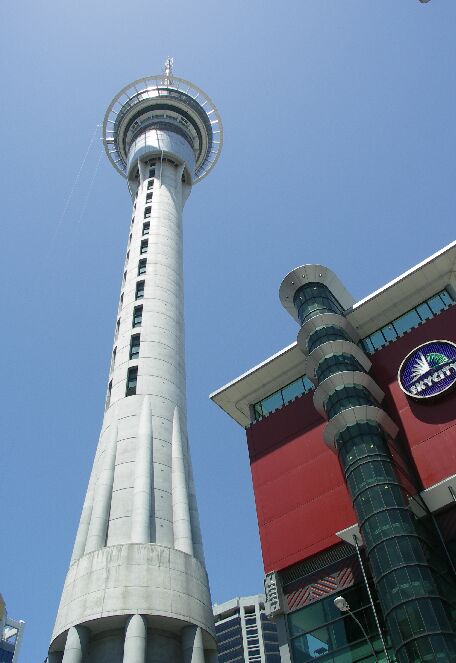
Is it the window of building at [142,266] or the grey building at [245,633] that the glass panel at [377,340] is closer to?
the window of building at [142,266]

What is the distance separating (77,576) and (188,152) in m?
63.4

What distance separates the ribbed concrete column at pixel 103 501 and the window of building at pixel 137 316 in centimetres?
1421

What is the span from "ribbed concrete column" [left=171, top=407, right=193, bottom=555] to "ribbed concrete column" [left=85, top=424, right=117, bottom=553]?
461 centimetres

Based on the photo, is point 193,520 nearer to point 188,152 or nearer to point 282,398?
point 282,398

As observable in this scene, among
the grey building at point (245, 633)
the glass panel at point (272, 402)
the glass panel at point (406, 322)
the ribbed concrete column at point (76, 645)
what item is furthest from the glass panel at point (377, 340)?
the grey building at point (245, 633)

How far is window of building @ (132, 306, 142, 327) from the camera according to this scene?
59.7 meters

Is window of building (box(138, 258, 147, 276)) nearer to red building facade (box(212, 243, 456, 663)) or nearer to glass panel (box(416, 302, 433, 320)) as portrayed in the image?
red building facade (box(212, 243, 456, 663))

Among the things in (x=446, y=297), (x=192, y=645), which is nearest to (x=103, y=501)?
(x=192, y=645)

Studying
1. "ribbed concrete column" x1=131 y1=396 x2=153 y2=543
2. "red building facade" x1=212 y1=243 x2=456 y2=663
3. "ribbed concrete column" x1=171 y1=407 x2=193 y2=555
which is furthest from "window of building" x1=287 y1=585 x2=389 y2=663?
"ribbed concrete column" x1=131 y1=396 x2=153 y2=543

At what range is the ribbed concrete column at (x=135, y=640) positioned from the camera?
34.2 m

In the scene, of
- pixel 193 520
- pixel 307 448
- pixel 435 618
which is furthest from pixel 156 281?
pixel 435 618

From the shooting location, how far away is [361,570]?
4422cm

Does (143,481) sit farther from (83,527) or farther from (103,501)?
(83,527)

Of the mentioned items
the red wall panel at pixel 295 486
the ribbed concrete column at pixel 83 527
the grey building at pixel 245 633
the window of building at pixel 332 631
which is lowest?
the window of building at pixel 332 631
